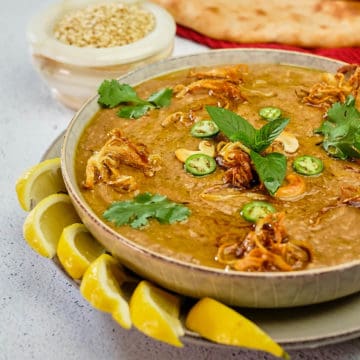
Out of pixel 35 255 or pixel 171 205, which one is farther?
pixel 35 255

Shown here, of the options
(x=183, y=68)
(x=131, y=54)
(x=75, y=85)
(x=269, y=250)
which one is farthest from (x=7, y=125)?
(x=269, y=250)

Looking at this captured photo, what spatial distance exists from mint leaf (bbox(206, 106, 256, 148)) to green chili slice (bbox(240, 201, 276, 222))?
1.27 ft

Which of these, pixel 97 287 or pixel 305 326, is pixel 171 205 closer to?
pixel 97 287

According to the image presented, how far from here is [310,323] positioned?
103 inches

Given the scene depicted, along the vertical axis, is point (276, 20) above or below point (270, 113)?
below

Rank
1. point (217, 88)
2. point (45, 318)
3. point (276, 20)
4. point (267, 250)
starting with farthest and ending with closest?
point (276, 20) → point (217, 88) → point (45, 318) → point (267, 250)

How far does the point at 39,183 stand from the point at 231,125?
3.26 ft

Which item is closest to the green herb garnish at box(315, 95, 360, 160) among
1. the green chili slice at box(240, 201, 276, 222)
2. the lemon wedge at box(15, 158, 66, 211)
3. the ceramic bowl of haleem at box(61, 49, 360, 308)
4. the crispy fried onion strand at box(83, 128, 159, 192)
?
the ceramic bowl of haleem at box(61, 49, 360, 308)

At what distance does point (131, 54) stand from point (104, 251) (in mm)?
1826

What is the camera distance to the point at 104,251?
3018mm

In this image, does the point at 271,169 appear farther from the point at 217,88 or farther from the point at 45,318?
the point at 45,318

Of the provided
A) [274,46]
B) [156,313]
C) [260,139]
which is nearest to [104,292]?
[156,313]

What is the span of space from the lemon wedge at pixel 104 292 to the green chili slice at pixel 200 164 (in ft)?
2.20

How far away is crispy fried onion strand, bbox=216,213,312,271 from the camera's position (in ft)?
8.43
